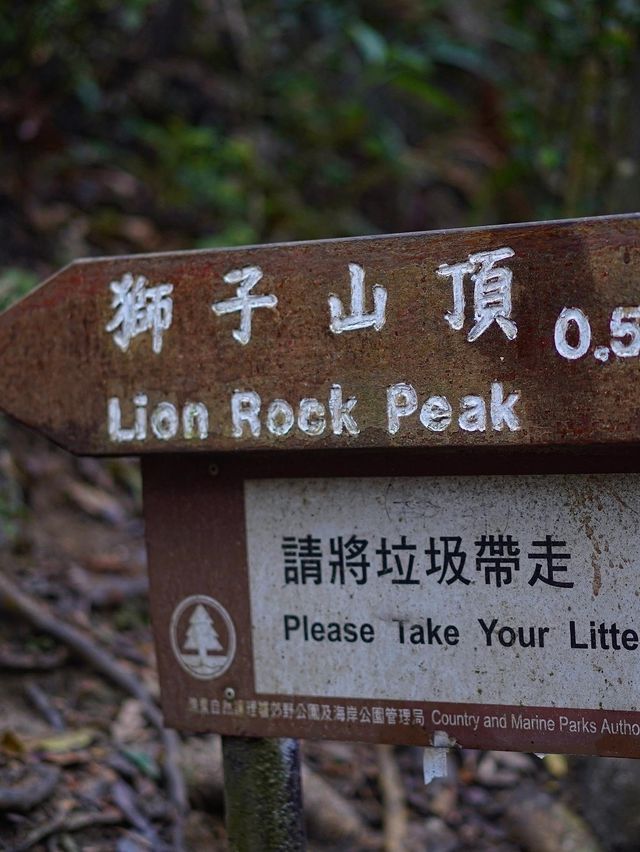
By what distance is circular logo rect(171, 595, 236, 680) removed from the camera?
6.00ft

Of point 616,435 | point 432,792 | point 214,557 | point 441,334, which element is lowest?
point 432,792

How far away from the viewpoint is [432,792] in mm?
3141

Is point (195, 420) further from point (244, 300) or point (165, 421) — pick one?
point (244, 300)

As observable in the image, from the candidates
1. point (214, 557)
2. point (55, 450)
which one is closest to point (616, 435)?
point (214, 557)

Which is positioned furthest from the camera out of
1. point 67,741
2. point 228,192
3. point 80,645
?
point 228,192

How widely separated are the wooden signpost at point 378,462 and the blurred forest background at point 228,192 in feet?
3.21

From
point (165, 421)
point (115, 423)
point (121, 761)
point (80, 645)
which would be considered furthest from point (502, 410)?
point (80, 645)

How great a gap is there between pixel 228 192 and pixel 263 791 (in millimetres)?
4105

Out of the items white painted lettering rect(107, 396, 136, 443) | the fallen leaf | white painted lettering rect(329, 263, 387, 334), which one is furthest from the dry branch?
white painted lettering rect(329, 263, 387, 334)

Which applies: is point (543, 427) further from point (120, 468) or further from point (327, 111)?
point (327, 111)

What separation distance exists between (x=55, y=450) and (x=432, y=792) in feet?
7.19

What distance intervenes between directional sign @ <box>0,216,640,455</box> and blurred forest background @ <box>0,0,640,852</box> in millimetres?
1246

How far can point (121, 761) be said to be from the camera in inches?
106

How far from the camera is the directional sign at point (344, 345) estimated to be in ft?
4.63
